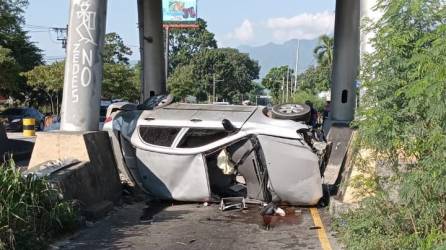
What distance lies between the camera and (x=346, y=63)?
20.2 meters

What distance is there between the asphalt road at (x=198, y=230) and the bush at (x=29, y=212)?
0.26 m

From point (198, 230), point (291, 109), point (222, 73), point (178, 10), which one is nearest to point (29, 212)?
point (198, 230)

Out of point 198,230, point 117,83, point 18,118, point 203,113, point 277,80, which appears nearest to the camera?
point 198,230

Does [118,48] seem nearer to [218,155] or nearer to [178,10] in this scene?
[178,10]

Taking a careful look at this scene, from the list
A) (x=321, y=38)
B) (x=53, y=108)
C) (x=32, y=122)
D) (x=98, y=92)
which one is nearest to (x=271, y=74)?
(x=321, y=38)

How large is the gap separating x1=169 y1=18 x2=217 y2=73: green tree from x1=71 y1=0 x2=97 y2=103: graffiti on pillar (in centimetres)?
9780

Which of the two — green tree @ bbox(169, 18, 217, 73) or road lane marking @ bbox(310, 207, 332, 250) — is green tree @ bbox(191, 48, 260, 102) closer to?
green tree @ bbox(169, 18, 217, 73)

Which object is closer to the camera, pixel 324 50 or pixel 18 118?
pixel 18 118

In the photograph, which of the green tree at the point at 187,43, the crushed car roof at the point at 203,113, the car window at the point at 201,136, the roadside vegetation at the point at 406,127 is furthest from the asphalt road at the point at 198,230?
the green tree at the point at 187,43

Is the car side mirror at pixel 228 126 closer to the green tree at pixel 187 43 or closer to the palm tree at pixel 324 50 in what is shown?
the palm tree at pixel 324 50

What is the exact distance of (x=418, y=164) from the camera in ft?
20.6

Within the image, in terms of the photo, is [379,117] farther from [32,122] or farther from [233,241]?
[32,122]

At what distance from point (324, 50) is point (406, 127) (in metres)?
79.8

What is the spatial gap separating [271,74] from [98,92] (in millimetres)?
127318
